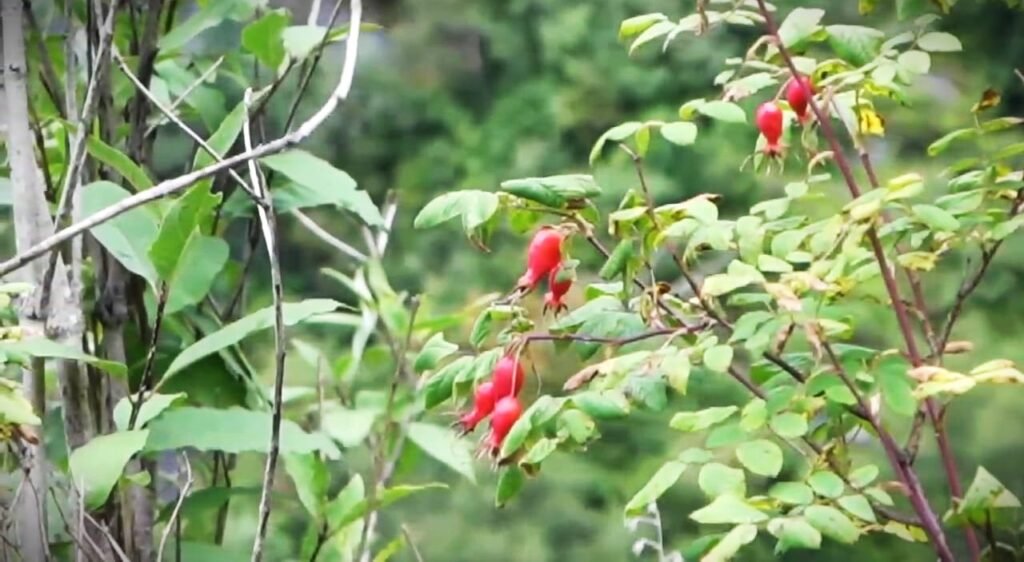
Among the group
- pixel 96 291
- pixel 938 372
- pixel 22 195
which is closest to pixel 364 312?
pixel 96 291

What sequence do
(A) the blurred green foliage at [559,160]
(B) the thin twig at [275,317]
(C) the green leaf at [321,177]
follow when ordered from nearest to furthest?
(B) the thin twig at [275,317] → (C) the green leaf at [321,177] → (A) the blurred green foliage at [559,160]

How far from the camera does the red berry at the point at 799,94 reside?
2.20 ft

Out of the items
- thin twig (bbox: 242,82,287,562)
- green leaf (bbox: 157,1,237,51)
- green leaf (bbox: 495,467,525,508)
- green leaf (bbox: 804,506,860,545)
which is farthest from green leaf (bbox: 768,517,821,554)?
green leaf (bbox: 157,1,237,51)

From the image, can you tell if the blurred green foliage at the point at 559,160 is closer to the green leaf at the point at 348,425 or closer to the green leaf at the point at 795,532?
the green leaf at the point at 348,425

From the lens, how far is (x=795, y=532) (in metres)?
0.59

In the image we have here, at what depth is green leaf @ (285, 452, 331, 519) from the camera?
2.61 feet

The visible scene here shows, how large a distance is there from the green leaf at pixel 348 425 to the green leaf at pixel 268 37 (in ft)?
1.14

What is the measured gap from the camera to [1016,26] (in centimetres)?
176

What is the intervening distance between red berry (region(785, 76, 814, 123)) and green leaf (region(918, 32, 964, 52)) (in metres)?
0.06

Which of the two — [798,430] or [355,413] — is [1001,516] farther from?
[355,413]

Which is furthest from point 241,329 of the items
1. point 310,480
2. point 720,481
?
point 720,481

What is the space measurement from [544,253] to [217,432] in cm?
21

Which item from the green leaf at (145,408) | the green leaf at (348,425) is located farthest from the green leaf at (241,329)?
the green leaf at (348,425)

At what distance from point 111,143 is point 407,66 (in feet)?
5.89
